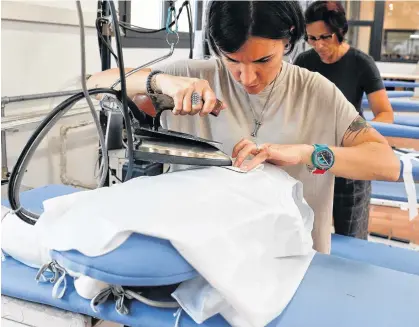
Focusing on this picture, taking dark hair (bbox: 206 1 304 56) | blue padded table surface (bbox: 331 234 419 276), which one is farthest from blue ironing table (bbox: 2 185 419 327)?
blue padded table surface (bbox: 331 234 419 276)

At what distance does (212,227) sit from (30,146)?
36cm

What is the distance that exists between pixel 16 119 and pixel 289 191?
1191mm

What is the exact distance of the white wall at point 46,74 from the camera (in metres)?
1.70

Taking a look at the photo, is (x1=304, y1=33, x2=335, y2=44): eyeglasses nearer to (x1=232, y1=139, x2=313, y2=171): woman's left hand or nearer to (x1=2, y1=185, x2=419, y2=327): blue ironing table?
(x1=232, y1=139, x2=313, y2=171): woman's left hand

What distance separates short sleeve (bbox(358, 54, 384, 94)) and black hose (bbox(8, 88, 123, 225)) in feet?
4.35

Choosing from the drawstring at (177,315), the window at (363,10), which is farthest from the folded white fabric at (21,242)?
the window at (363,10)

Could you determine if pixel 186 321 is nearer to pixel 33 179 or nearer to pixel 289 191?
pixel 289 191

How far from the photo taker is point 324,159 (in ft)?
3.42

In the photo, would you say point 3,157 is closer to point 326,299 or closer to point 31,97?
point 31,97

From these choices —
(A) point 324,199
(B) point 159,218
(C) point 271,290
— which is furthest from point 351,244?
(B) point 159,218

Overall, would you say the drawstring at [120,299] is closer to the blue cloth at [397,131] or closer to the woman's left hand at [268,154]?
the woman's left hand at [268,154]

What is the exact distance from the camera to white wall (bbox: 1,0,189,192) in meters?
1.70

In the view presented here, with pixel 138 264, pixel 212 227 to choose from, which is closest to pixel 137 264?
Result: pixel 138 264

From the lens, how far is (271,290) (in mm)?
728
